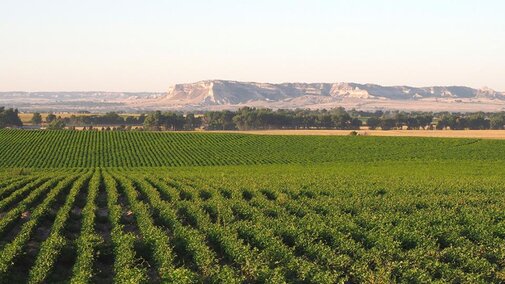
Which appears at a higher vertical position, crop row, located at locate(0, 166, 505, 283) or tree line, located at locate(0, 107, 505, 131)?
crop row, located at locate(0, 166, 505, 283)

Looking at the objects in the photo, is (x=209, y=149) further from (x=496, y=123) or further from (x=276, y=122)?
(x=496, y=123)

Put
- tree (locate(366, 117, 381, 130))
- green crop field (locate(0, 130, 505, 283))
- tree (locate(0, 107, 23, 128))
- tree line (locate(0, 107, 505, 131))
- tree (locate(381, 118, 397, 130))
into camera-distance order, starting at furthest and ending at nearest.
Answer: tree (locate(366, 117, 381, 130)), tree (locate(381, 118, 397, 130)), tree line (locate(0, 107, 505, 131)), tree (locate(0, 107, 23, 128)), green crop field (locate(0, 130, 505, 283))

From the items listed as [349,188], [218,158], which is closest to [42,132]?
[218,158]

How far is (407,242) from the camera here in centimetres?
1933

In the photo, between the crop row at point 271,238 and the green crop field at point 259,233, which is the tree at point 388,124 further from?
the crop row at point 271,238

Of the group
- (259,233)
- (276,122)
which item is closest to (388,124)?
(276,122)

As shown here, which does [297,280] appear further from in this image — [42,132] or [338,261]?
[42,132]

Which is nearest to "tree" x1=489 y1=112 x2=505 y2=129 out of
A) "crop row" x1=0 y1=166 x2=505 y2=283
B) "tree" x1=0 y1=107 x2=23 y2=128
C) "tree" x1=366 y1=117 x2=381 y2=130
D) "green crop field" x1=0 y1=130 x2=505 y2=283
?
"tree" x1=366 y1=117 x2=381 y2=130

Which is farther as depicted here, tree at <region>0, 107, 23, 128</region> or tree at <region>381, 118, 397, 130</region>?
tree at <region>381, 118, 397, 130</region>

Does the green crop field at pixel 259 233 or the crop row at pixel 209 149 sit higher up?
the green crop field at pixel 259 233

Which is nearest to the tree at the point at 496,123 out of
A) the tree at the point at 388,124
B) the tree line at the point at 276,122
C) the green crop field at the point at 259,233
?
the tree line at the point at 276,122

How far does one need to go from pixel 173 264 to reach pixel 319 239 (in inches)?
237

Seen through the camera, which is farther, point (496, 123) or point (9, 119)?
point (496, 123)

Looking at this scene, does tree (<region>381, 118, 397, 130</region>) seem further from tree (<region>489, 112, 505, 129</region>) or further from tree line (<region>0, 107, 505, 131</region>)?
tree (<region>489, 112, 505, 129</region>)
